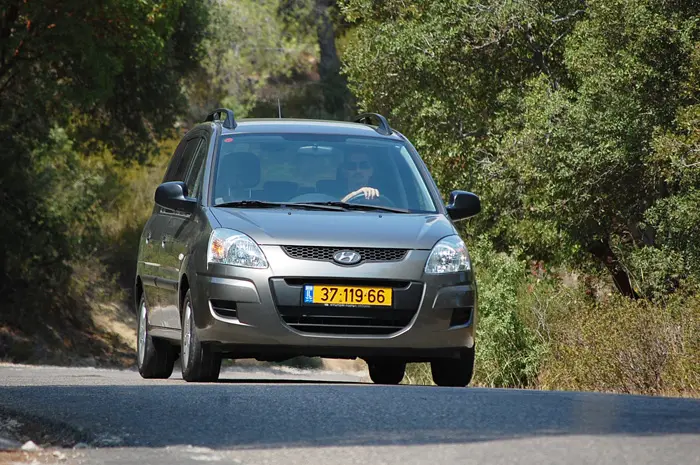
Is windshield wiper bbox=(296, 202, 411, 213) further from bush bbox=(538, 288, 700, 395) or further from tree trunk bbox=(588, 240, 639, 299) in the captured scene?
tree trunk bbox=(588, 240, 639, 299)

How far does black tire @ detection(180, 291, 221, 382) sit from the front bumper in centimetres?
14

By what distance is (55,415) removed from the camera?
27.2 feet

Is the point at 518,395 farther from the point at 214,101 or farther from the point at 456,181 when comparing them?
the point at 214,101

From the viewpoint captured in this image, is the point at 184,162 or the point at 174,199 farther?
the point at 184,162

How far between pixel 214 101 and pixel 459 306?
179ft

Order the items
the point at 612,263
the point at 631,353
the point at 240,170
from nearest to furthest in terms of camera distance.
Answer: the point at 240,170, the point at 631,353, the point at 612,263

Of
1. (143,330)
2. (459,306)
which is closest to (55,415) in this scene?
(459,306)

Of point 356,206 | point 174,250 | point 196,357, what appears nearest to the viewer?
point 196,357

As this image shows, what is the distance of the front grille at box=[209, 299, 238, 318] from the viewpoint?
10.5 meters

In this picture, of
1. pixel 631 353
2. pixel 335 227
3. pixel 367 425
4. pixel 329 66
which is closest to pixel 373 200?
pixel 335 227

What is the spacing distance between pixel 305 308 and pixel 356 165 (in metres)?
1.67

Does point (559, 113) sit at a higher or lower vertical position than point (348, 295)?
lower

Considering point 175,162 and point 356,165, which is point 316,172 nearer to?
point 356,165

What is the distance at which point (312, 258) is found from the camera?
411 inches
